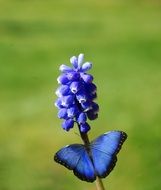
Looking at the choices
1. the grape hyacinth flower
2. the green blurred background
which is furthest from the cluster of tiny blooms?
the green blurred background

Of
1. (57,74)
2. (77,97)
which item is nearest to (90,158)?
(77,97)

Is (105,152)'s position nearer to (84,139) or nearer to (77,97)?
(84,139)

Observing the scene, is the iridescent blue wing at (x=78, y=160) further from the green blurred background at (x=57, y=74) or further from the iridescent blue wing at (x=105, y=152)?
the green blurred background at (x=57, y=74)

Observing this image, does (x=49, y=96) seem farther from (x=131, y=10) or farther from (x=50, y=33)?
(x=131, y=10)

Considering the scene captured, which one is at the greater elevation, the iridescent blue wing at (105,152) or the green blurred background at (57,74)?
the green blurred background at (57,74)

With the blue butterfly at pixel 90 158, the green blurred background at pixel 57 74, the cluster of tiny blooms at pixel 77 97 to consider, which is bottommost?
the blue butterfly at pixel 90 158

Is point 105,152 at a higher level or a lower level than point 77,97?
lower

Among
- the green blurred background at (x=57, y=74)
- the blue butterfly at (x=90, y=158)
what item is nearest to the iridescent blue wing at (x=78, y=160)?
the blue butterfly at (x=90, y=158)
